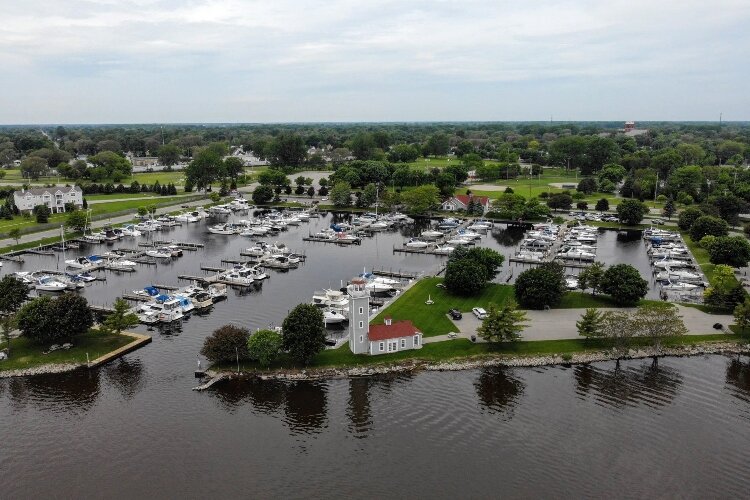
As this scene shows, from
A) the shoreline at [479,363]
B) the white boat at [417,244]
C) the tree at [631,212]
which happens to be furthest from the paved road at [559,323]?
the tree at [631,212]

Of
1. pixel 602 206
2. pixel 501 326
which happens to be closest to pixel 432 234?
pixel 602 206

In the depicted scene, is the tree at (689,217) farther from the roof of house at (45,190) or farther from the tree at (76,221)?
the roof of house at (45,190)

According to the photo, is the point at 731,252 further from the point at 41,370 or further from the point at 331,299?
the point at 41,370

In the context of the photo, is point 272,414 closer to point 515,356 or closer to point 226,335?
point 226,335

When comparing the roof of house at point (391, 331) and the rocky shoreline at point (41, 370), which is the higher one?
the roof of house at point (391, 331)

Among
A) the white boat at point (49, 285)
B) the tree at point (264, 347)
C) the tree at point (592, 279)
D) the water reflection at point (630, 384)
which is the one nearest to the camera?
the water reflection at point (630, 384)
